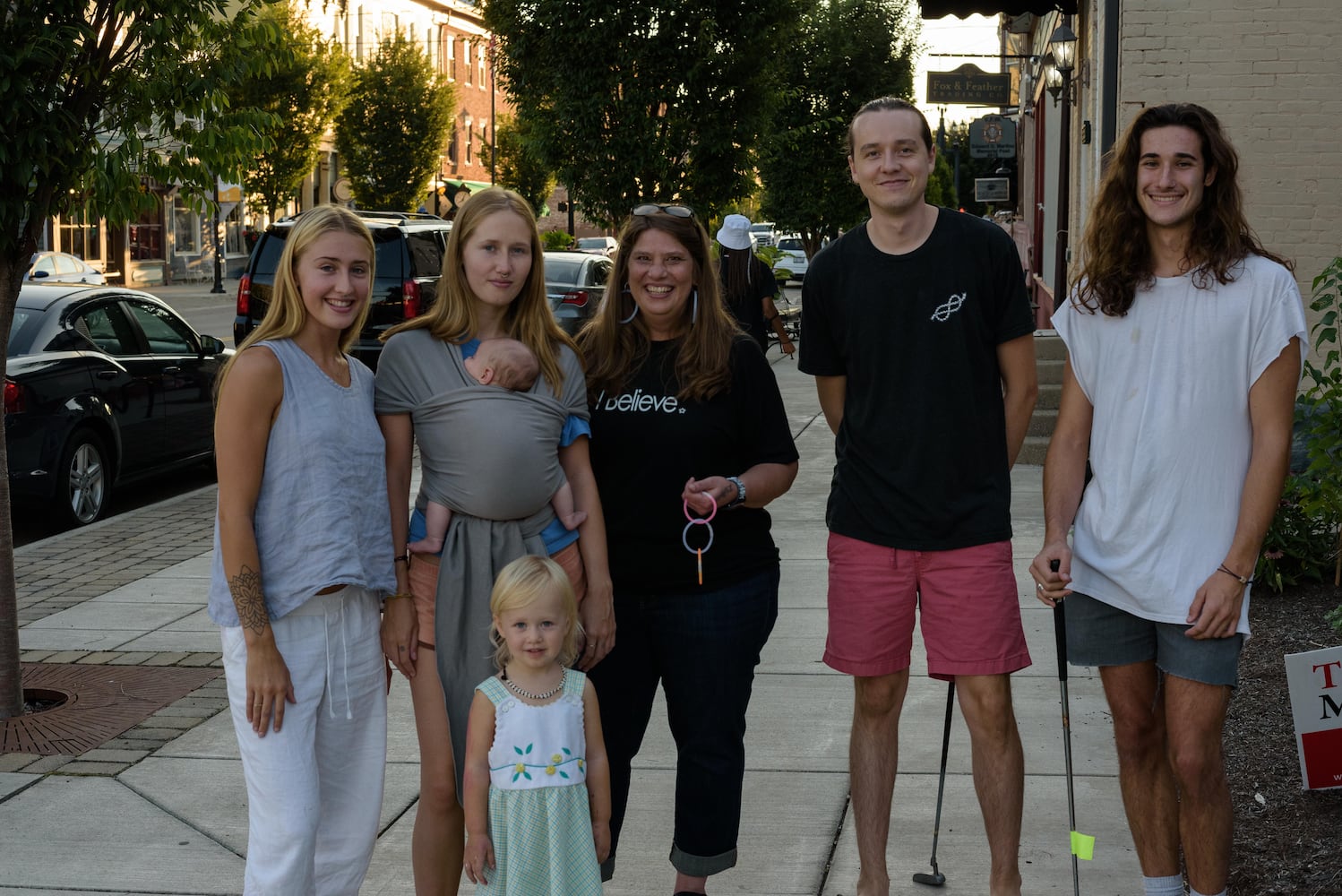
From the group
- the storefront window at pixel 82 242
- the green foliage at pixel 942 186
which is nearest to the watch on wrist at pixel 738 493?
the storefront window at pixel 82 242

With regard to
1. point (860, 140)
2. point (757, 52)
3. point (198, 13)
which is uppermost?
point (757, 52)

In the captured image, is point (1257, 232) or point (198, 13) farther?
point (1257, 232)

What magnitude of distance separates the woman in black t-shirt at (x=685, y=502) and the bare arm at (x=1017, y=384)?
59 centimetres

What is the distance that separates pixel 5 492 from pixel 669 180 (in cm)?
1498

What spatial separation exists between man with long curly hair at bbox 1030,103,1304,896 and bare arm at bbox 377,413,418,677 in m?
1.51

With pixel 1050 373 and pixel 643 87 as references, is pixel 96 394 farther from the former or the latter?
pixel 643 87

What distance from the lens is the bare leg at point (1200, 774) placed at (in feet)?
10.8

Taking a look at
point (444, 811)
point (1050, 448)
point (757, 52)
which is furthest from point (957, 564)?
point (757, 52)

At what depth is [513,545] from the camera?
3336mm

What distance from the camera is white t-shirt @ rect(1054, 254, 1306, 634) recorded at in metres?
3.24

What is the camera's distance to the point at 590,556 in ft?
11.4

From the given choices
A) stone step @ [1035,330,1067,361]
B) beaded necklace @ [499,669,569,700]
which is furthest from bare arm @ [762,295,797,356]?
beaded necklace @ [499,669,569,700]

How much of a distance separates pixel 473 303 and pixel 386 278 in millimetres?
11146

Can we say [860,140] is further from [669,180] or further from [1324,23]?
[669,180]
